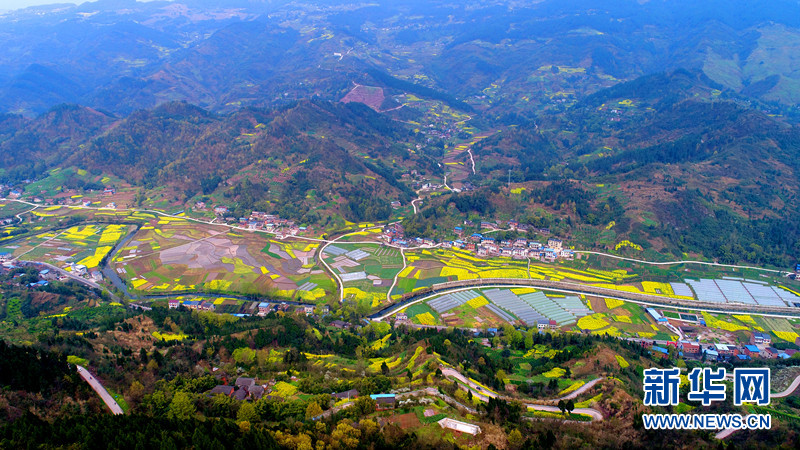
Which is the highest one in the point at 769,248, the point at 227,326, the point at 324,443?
the point at 324,443

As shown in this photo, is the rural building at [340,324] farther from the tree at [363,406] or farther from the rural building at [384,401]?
the tree at [363,406]

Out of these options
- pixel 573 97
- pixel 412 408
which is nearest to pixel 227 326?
pixel 412 408

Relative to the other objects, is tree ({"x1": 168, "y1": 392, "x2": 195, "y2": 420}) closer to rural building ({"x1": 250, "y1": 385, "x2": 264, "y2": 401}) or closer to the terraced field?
rural building ({"x1": 250, "y1": 385, "x2": 264, "y2": 401})

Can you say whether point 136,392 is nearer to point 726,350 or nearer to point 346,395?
point 346,395

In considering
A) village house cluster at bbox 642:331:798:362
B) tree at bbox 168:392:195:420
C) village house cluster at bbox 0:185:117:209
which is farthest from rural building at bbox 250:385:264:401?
village house cluster at bbox 0:185:117:209

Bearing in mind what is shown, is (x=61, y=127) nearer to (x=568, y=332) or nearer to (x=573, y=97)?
(x=568, y=332)
